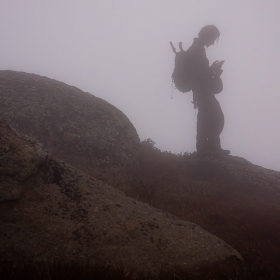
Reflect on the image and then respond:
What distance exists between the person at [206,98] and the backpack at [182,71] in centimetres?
29

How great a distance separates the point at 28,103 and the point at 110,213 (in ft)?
25.4

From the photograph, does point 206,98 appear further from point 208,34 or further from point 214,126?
point 208,34

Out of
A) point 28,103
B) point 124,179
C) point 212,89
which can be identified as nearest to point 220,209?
point 124,179

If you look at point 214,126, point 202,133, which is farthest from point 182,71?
point 202,133

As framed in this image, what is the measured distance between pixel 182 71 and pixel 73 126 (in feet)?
27.4

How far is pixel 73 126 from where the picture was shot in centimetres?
1048

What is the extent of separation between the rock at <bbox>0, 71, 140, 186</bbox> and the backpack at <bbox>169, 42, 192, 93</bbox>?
218 inches

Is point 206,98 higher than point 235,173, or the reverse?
point 206,98

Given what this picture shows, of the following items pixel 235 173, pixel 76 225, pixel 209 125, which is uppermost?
pixel 209 125

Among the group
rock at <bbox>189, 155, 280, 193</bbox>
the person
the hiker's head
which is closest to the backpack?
the person

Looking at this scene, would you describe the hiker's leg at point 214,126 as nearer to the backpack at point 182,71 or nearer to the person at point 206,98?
the person at point 206,98

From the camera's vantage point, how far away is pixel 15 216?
403 centimetres

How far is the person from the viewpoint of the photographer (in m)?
14.9

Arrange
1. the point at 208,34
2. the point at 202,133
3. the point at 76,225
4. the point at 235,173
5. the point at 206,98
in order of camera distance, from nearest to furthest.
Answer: the point at 76,225 → the point at 235,173 → the point at 202,133 → the point at 206,98 → the point at 208,34
